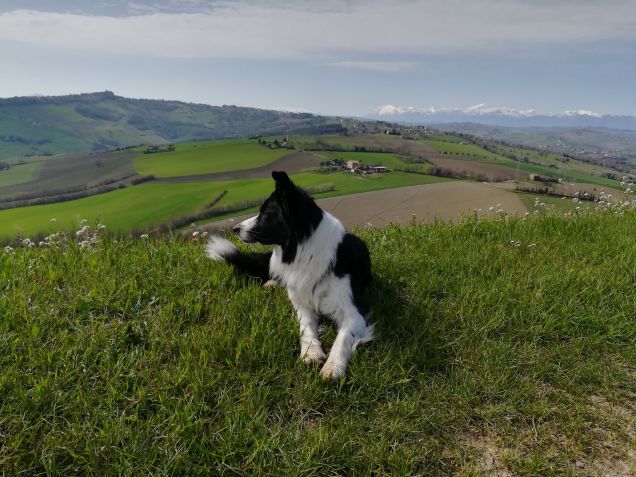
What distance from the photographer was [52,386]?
3271 mm

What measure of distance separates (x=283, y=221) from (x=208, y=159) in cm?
9792

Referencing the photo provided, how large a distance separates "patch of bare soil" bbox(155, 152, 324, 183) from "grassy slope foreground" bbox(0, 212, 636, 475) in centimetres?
6497

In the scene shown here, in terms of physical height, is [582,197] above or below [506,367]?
above

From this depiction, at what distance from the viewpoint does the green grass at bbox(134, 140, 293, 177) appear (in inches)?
3438

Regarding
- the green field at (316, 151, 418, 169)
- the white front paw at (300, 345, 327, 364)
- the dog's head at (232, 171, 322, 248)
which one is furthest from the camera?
the green field at (316, 151, 418, 169)

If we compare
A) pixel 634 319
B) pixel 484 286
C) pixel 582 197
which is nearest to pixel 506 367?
pixel 484 286

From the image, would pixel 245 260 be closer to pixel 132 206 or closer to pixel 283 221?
pixel 283 221

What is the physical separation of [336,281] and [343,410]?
156cm

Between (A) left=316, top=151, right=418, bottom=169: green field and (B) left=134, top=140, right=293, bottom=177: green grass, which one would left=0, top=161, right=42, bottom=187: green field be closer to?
(B) left=134, top=140, right=293, bottom=177: green grass

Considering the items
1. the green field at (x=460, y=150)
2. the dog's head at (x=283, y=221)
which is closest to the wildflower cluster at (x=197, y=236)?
the dog's head at (x=283, y=221)

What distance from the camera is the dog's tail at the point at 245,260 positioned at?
549cm

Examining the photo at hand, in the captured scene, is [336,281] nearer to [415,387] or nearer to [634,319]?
[415,387]

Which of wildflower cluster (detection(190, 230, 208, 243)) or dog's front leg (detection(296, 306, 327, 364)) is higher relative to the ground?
wildflower cluster (detection(190, 230, 208, 243))

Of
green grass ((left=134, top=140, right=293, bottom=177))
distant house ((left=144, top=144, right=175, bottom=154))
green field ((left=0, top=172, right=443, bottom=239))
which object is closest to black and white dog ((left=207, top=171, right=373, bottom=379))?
green field ((left=0, top=172, right=443, bottom=239))
